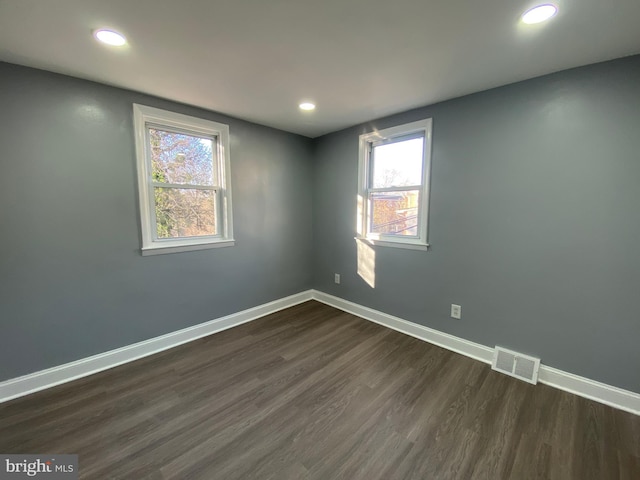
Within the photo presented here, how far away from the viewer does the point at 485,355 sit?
2338mm

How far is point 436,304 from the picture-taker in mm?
2627

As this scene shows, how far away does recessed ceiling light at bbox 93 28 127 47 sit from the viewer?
1.46 m

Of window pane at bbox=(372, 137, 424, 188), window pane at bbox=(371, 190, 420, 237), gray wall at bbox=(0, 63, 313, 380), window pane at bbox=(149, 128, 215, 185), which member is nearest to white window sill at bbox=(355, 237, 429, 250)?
window pane at bbox=(371, 190, 420, 237)

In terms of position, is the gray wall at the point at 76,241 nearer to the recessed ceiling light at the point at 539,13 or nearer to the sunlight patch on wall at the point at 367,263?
the sunlight patch on wall at the point at 367,263

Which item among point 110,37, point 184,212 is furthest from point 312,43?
point 184,212

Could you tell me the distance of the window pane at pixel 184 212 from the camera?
250 centimetres

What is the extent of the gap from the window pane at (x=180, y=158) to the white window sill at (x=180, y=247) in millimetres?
Answer: 627

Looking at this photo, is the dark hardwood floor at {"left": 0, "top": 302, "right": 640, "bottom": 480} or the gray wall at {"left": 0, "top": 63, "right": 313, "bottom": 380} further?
the gray wall at {"left": 0, "top": 63, "right": 313, "bottom": 380}

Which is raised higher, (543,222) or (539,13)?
(539,13)

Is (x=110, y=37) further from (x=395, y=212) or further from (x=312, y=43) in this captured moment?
(x=395, y=212)

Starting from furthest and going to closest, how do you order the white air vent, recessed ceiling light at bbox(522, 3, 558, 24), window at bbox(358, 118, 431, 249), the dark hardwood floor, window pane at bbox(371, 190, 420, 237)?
window pane at bbox(371, 190, 420, 237)
window at bbox(358, 118, 431, 249)
the white air vent
the dark hardwood floor
recessed ceiling light at bbox(522, 3, 558, 24)

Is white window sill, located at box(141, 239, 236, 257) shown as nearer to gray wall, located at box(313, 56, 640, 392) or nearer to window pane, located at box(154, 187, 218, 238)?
window pane, located at box(154, 187, 218, 238)

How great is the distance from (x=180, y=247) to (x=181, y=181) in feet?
2.19

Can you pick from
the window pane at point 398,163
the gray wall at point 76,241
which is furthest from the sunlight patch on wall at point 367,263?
the gray wall at point 76,241
